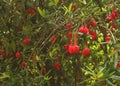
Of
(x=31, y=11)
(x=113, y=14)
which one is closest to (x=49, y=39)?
(x=31, y=11)

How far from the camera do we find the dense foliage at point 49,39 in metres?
2.05

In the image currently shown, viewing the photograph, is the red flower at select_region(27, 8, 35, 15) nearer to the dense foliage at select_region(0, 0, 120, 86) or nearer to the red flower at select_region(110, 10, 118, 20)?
the dense foliage at select_region(0, 0, 120, 86)

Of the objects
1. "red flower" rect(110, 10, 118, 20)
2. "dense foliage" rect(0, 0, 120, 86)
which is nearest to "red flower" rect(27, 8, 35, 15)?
"dense foliage" rect(0, 0, 120, 86)

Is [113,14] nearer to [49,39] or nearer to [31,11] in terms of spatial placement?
[49,39]

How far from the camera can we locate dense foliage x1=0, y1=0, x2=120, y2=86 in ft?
6.73

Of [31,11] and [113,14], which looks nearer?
[113,14]

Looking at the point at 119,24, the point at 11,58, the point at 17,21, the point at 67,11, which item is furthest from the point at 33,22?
the point at 119,24

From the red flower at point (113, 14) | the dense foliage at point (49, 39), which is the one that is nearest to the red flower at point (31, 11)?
the dense foliage at point (49, 39)

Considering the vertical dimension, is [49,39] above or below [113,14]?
below

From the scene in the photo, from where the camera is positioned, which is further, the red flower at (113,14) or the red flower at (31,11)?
the red flower at (31,11)

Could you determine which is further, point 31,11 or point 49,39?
point 31,11

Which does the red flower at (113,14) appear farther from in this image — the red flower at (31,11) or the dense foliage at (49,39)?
the red flower at (31,11)

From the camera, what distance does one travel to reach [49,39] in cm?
201

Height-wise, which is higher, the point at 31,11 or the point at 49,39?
the point at 31,11
